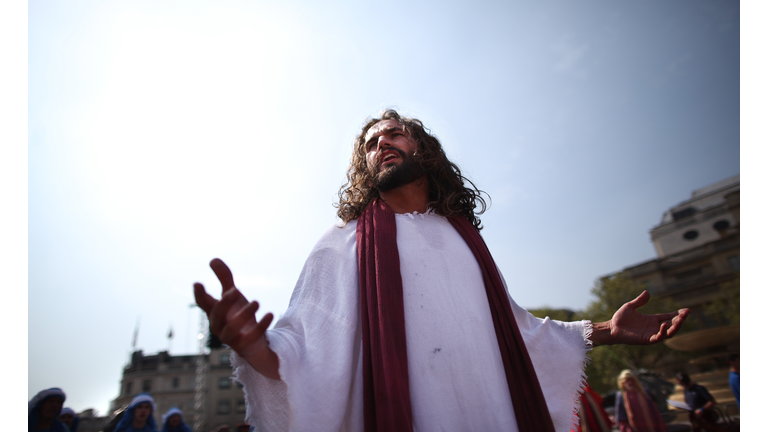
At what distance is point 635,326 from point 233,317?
198cm

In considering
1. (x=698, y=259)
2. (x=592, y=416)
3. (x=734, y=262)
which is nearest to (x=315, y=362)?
(x=592, y=416)

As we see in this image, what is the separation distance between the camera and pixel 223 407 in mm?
45969

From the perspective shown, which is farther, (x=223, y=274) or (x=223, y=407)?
(x=223, y=407)

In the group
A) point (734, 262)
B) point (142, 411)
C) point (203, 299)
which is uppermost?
point (734, 262)

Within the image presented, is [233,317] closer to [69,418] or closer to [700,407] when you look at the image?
[69,418]

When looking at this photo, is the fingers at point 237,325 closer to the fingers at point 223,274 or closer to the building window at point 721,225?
the fingers at point 223,274

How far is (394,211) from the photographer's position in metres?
2.33

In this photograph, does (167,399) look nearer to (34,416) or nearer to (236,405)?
(236,405)

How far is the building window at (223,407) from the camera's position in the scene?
45.6 metres

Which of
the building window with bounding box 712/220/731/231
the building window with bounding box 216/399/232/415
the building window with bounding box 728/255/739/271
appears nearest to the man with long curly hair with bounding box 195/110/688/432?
the building window with bounding box 728/255/739/271

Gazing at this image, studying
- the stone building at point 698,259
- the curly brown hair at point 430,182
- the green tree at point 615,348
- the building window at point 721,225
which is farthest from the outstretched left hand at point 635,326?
the building window at point 721,225

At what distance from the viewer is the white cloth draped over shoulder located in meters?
1.45

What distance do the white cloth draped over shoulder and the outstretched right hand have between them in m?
0.16

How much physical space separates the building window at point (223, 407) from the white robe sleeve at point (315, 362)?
5237cm
